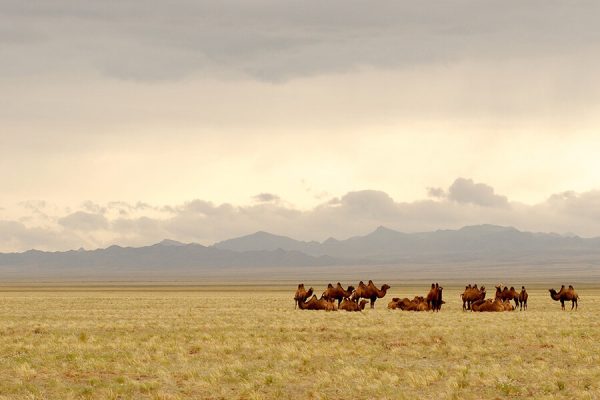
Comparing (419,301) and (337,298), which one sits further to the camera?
(337,298)

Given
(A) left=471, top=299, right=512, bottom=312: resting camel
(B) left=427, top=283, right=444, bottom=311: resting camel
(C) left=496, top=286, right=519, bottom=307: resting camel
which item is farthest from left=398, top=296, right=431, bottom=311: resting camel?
(C) left=496, top=286, right=519, bottom=307: resting camel

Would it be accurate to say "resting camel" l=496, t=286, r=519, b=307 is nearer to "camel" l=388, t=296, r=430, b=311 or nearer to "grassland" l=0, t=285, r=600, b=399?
"camel" l=388, t=296, r=430, b=311

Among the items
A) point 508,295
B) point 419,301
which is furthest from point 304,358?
point 508,295

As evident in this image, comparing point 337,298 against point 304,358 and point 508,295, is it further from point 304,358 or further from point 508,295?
point 304,358

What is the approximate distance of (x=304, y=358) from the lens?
74.9 ft

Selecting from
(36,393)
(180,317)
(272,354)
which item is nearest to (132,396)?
(36,393)

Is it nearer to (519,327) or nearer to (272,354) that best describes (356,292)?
(519,327)

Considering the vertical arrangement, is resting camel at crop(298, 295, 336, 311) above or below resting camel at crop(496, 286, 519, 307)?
below

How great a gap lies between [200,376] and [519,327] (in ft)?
49.5

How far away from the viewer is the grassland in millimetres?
18500

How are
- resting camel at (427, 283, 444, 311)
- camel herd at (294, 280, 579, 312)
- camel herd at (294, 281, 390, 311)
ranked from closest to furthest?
resting camel at (427, 283, 444, 311), camel herd at (294, 280, 579, 312), camel herd at (294, 281, 390, 311)

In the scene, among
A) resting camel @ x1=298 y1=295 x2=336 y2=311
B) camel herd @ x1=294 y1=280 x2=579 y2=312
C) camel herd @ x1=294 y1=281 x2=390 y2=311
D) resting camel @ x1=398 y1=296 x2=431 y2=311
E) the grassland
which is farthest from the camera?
resting camel @ x1=398 y1=296 x2=431 y2=311

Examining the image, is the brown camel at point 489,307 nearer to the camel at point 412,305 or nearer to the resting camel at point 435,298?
the resting camel at point 435,298

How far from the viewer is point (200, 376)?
66.7 ft
